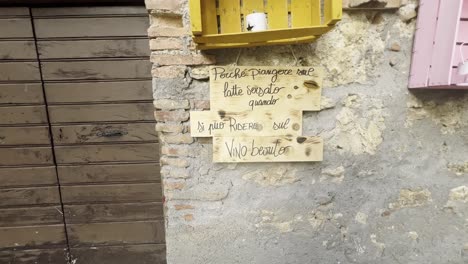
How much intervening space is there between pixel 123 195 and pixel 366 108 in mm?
1752

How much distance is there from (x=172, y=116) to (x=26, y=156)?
1366mm

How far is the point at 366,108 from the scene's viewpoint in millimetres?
1385

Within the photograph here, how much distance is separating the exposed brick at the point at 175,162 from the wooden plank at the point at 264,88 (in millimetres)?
322

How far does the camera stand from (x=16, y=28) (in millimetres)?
1787

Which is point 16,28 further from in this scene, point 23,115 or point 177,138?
point 177,138

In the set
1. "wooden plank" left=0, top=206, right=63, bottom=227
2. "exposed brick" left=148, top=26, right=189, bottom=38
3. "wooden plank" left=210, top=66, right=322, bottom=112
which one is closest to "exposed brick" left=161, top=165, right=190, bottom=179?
"wooden plank" left=210, top=66, right=322, bottom=112

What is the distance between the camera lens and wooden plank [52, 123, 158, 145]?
1.91 metres

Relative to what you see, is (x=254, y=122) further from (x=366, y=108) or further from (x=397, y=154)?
(x=397, y=154)

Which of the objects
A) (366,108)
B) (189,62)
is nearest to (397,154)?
(366,108)

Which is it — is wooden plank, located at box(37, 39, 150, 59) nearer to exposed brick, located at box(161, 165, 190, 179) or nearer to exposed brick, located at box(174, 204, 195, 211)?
exposed brick, located at box(161, 165, 190, 179)

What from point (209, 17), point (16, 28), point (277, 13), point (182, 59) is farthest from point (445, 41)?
point (16, 28)

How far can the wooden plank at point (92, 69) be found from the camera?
6.05 ft

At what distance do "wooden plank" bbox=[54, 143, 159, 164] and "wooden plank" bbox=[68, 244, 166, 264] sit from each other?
0.73 m

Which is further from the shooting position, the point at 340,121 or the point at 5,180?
the point at 5,180
